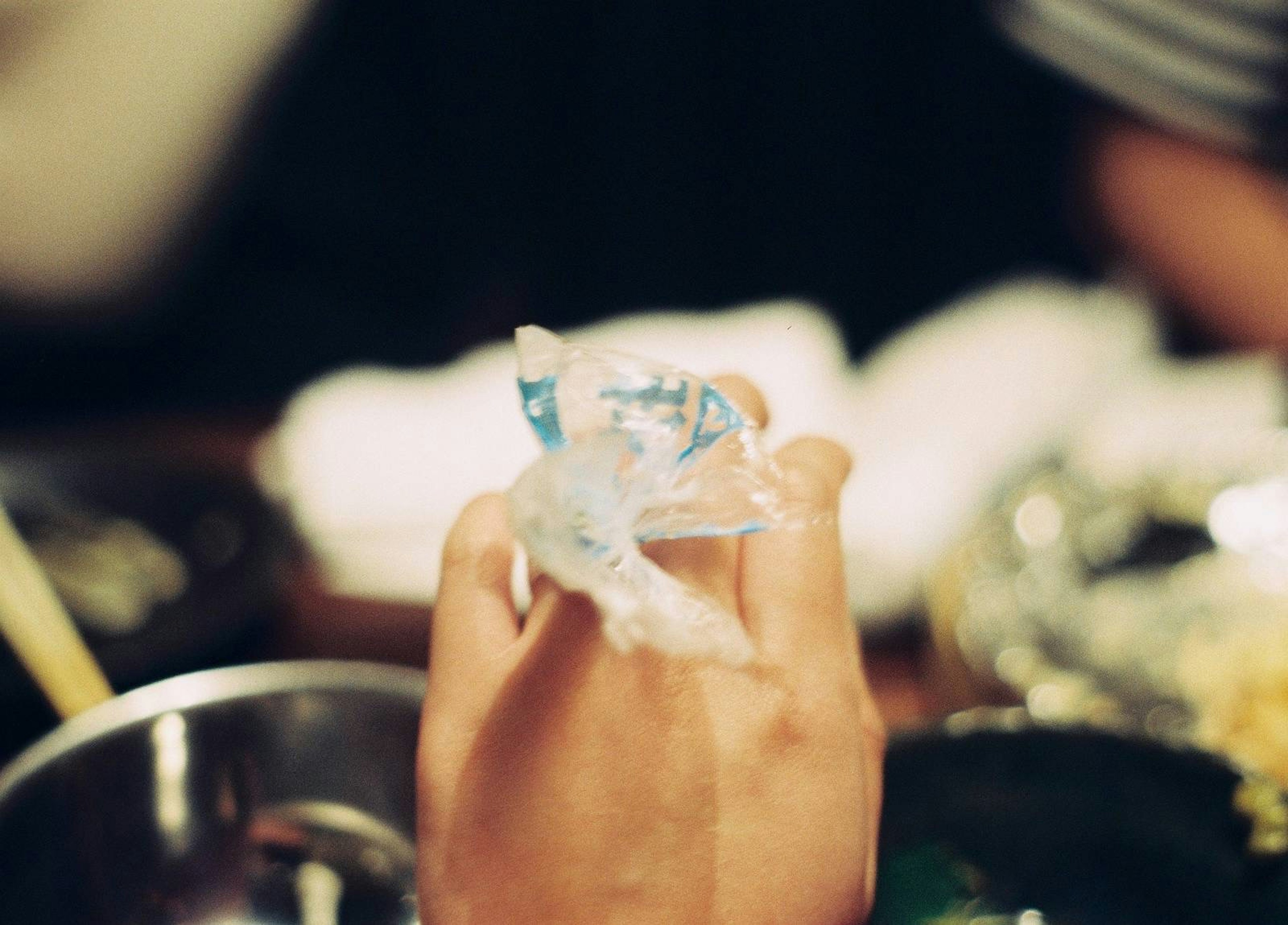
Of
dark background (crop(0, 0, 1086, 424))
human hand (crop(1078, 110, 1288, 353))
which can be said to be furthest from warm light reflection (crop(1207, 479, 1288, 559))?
dark background (crop(0, 0, 1086, 424))

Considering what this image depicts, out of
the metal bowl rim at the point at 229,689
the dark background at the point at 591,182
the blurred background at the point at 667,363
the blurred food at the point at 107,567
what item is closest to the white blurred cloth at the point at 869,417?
the blurred background at the point at 667,363

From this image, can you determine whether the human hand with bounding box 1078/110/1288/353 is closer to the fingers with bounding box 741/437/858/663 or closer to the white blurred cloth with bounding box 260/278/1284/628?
the white blurred cloth with bounding box 260/278/1284/628

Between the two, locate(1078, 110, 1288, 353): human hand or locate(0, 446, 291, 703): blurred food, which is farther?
locate(1078, 110, 1288, 353): human hand

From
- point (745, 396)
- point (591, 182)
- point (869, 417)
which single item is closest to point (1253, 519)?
point (869, 417)

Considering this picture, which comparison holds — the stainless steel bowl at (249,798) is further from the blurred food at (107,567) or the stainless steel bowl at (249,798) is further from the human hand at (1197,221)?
the human hand at (1197,221)

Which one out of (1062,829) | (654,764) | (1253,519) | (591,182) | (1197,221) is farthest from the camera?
(591,182)

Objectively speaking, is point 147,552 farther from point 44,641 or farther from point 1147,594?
point 1147,594

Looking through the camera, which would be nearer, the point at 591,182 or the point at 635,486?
the point at 635,486

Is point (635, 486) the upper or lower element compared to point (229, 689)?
upper

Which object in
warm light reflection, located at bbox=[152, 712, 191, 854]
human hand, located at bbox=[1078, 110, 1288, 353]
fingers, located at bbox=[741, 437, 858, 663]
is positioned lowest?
human hand, located at bbox=[1078, 110, 1288, 353]
